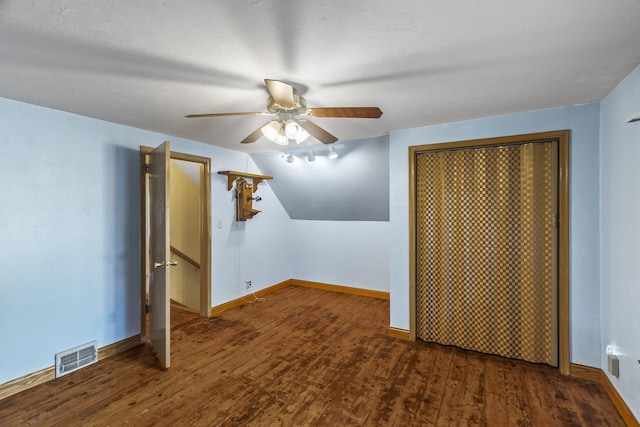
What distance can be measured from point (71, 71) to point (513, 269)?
3497 millimetres

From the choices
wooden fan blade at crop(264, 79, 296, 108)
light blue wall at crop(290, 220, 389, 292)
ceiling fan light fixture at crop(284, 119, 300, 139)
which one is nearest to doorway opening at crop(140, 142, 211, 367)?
ceiling fan light fixture at crop(284, 119, 300, 139)

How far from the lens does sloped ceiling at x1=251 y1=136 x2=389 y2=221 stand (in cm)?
363

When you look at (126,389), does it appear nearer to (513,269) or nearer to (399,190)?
(399,190)

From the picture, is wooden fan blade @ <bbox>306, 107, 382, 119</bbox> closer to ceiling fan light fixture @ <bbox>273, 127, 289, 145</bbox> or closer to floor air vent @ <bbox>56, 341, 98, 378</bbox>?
ceiling fan light fixture @ <bbox>273, 127, 289, 145</bbox>

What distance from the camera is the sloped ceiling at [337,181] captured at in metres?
3.63

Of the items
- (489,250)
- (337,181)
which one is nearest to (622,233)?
(489,250)

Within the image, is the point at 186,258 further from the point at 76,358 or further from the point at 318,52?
the point at 318,52

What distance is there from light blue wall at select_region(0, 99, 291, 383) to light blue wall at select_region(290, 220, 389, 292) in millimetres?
2573

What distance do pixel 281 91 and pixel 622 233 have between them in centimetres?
233

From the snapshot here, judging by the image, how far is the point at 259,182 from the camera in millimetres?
4406

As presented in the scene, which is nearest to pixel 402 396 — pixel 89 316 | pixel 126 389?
pixel 126 389

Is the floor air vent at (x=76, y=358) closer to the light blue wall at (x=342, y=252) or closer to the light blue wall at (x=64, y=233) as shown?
the light blue wall at (x=64, y=233)

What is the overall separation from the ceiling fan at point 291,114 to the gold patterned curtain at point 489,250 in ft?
4.47

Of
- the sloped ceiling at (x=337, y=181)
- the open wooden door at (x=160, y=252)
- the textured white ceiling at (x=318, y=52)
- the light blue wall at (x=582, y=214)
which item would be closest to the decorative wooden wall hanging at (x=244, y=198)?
the sloped ceiling at (x=337, y=181)
